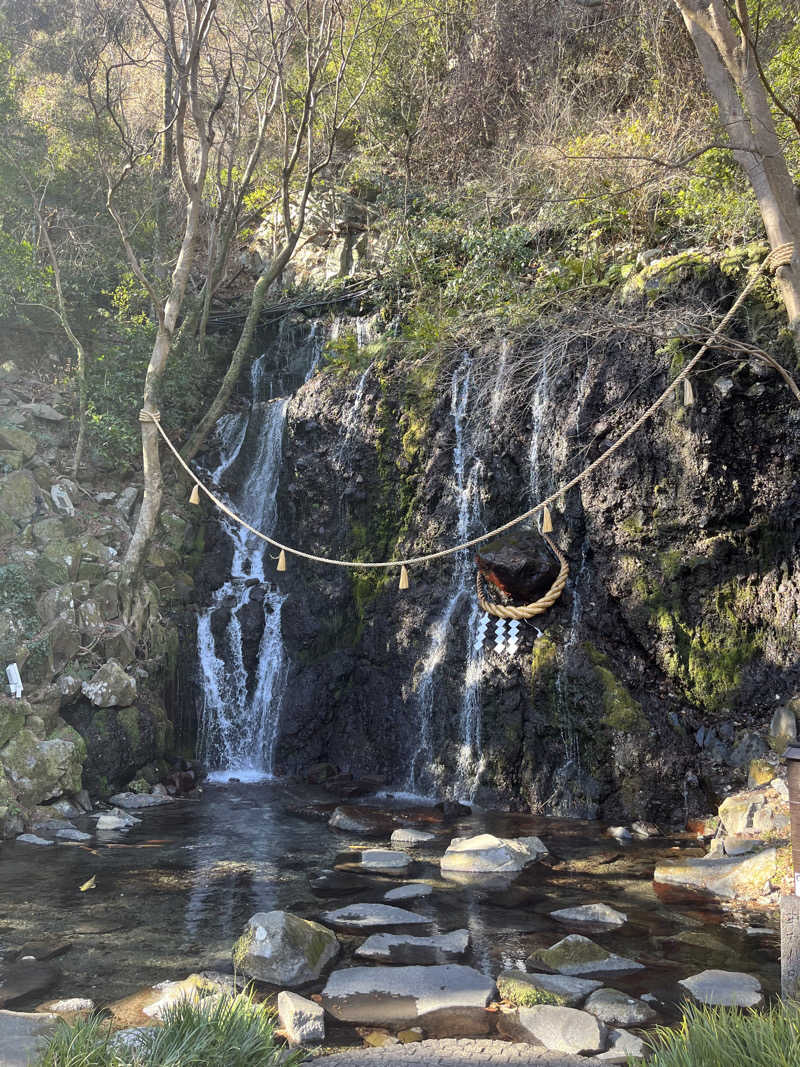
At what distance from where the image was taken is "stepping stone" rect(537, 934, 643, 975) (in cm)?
472

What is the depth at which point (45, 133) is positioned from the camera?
1337 centimetres

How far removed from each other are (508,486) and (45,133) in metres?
9.87

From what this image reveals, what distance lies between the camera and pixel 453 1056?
12.0 feet

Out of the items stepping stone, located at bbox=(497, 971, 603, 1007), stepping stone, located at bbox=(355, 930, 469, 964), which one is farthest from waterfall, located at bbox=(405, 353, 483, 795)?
stepping stone, located at bbox=(497, 971, 603, 1007)

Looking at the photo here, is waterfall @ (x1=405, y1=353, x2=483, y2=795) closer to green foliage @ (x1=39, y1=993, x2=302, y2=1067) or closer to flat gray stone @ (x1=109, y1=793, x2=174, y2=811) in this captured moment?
flat gray stone @ (x1=109, y1=793, x2=174, y2=811)

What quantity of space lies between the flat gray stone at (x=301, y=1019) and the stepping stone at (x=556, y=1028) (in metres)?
0.88

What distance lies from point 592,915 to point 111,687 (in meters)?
5.80

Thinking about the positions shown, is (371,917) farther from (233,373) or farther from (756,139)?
(233,373)

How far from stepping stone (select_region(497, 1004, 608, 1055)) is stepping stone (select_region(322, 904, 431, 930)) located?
1.43 metres

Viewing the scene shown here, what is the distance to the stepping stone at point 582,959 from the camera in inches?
186

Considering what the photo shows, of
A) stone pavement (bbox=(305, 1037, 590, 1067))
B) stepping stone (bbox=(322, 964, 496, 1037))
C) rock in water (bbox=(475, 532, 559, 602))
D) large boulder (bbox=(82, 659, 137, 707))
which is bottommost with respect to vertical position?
stepping stone (bbox=(322, 964, 496, 1037))

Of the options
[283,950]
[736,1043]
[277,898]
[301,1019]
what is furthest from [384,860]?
[736,1043]

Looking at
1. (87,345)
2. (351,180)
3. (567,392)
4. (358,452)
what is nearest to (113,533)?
(358,452)

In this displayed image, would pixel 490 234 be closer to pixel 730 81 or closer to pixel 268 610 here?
pixel 730 81
